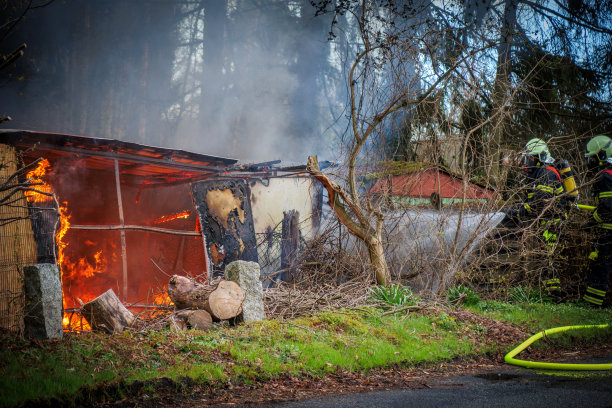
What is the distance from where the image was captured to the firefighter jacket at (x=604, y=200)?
8023mm

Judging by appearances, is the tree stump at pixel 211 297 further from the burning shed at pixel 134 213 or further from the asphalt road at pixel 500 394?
the asphalt road at pixel 500 394

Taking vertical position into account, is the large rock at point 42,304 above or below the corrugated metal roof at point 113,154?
below

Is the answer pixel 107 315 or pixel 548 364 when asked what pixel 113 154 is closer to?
pixel 107 315

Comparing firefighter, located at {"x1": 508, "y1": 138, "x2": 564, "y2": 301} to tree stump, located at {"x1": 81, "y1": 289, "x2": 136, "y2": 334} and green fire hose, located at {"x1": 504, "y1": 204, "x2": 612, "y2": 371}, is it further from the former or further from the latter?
tree stump, located at {"x1": 81, "y1": 289, "x2": 136, "y2": 334}

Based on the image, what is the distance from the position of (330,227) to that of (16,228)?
534cm

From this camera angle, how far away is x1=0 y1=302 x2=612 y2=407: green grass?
3.82 metres

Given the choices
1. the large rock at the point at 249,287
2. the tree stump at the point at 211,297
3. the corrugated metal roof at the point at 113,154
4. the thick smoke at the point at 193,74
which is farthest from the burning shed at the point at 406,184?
the thick smoke at the point at 193,74

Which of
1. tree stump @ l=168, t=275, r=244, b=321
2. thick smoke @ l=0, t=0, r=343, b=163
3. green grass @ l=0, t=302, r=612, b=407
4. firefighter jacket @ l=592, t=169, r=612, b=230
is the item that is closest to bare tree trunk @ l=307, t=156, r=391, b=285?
green grass @ l=0, t=302, r=612, b=407

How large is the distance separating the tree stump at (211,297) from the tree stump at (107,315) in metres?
0.72

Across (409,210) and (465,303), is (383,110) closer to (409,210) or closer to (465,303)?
(409,210)

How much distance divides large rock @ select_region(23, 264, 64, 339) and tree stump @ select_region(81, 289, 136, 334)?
0.74 metres

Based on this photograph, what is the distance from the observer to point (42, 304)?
4902mm

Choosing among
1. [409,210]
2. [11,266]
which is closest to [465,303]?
[409,210]

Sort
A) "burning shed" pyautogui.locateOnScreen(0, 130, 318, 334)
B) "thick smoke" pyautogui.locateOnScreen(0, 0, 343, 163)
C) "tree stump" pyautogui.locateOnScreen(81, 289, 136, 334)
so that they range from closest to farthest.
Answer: "tree stump" pyautogui.locateOnScreen(81, 289, 136, 334) < "burning shed" pyautogui.locateOnScreen(0, 130, 318, 334) < "thick smoke" pyautogui.locateOnScreen(0, 0, 343, 163)
